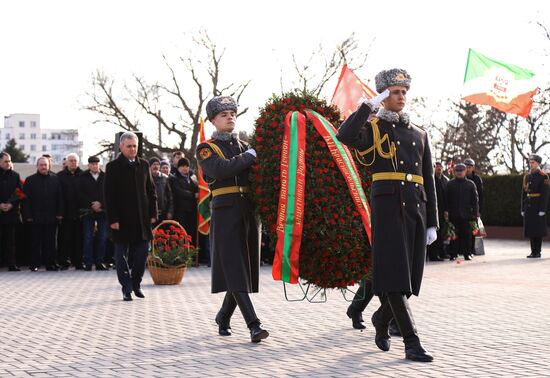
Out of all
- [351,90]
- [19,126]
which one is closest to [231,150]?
[351,90]

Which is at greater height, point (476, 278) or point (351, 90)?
point (351, 90)

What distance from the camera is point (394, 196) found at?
733 centimetres

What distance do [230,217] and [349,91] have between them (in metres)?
9.25

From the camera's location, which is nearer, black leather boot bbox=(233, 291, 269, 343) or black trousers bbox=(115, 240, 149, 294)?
black leather boot bbox=(233, 291, 269, 343)

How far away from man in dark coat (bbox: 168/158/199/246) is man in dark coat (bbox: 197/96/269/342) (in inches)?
397

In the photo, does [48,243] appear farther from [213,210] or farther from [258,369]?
[258,369]

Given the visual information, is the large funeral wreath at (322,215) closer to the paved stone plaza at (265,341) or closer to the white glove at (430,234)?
the white glove at (430,234)

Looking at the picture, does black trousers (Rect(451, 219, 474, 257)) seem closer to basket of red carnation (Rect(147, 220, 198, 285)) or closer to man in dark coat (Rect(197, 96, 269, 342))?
basket of red carnation (Rect(147, 220, 198, 285))

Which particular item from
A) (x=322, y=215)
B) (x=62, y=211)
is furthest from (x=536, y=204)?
(x=322, y=215)

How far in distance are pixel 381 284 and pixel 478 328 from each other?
197 centimetres

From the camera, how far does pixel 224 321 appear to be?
8.62 meters

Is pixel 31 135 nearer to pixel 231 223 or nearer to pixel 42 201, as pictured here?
pixel 42 201

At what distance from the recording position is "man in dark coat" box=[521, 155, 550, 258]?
823 inches

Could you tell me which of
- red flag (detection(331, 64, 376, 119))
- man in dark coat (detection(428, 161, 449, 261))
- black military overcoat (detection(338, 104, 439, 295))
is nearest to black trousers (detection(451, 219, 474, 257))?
man in dark coat (detection(428, 161, 449, 261))
